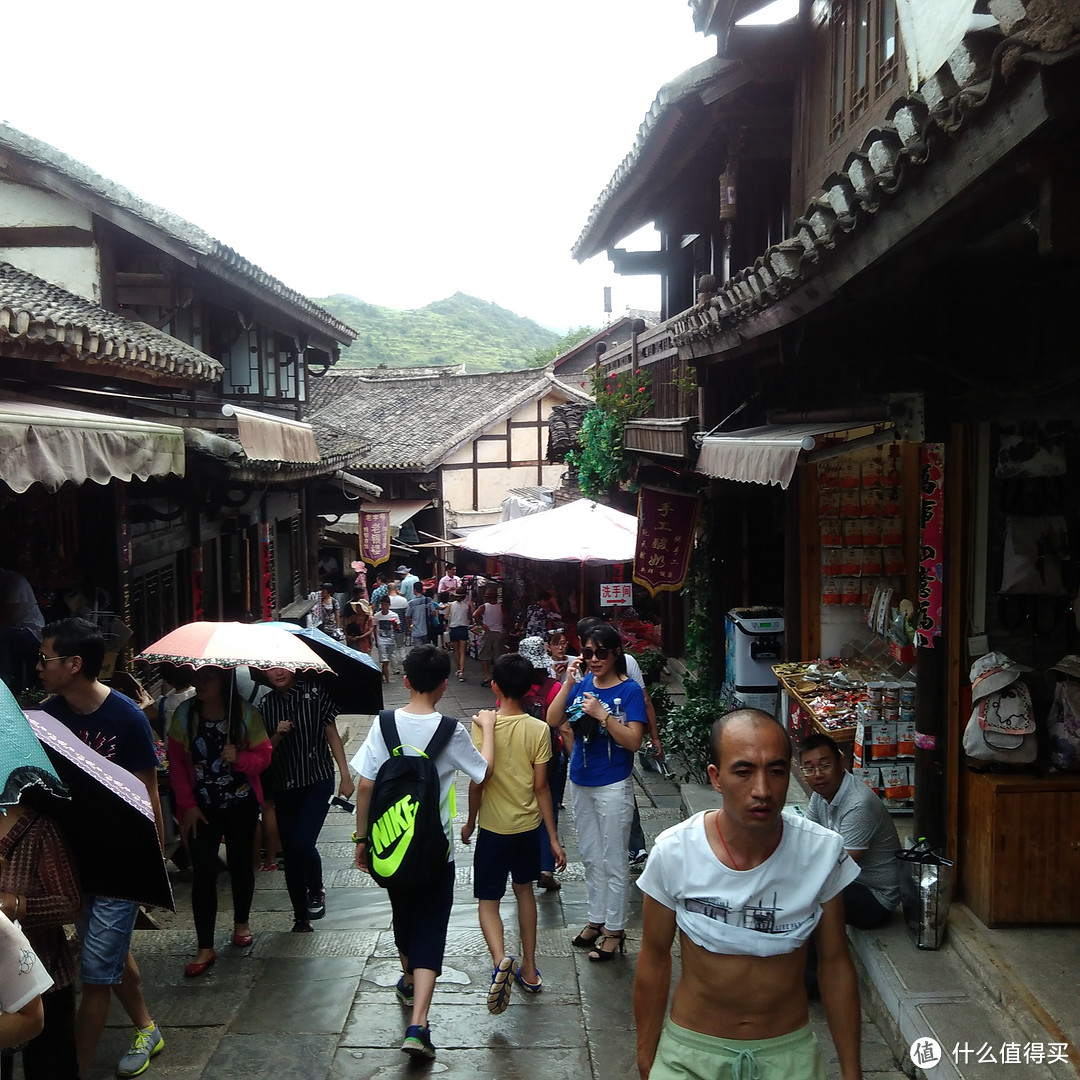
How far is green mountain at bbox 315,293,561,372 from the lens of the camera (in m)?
80.4

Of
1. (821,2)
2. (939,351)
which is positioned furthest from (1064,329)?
(821,2)

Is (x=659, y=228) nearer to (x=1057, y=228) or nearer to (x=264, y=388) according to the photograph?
(x=264, y=388)

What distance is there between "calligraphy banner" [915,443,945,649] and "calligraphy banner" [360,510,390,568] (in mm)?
19934

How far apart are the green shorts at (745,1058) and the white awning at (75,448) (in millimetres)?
3802

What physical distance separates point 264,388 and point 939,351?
13169 mm

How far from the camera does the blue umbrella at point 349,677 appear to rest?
6566 millimetres

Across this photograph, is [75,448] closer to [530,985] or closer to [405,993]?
[405,993]

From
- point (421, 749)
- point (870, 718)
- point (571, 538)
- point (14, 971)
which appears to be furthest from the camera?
point (571, 538)

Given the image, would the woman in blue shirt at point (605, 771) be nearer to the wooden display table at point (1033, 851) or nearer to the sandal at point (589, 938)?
the sandal at point (589, 938)

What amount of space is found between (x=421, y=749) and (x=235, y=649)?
1.45 meters

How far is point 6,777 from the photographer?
280 cm

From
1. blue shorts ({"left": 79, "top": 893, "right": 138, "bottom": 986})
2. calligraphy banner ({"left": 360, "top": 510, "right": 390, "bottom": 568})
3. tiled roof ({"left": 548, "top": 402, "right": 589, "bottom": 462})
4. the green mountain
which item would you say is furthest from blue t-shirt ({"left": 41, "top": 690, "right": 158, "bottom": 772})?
the green mountain

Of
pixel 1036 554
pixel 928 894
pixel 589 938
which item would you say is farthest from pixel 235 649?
pixel 1036 554

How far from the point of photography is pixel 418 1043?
4.71m
